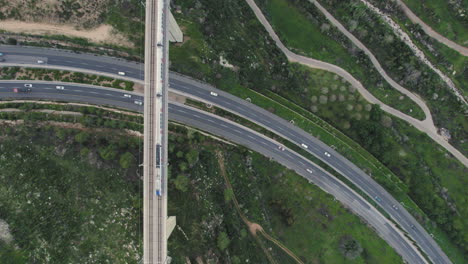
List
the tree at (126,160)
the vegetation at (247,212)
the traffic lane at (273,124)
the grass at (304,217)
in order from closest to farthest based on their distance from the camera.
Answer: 1. the tree at (126,160)
2. the vegetation at (247,212)
3. the traffic lane at (273,124)
4. the grass at (304,217)

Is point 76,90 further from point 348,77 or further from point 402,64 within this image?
point 402,64

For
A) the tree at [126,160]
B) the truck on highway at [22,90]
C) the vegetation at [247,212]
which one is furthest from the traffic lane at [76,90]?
the tree at [126,160]

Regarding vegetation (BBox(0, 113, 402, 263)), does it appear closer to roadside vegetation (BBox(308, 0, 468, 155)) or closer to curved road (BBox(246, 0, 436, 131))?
curved road (BBox(246, 0, 436, 131))

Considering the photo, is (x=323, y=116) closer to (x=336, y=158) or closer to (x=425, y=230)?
(x=336, y=158)

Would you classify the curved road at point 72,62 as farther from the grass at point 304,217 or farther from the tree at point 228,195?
the tree at point 228,195

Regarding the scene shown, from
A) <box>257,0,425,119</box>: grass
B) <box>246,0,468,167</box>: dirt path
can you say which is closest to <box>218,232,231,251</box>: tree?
<box>246,0,468,167</box>: dirt path

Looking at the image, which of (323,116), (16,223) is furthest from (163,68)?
(323,116)

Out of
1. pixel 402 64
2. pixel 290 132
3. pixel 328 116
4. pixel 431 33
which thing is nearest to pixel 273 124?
pixel 290 132
